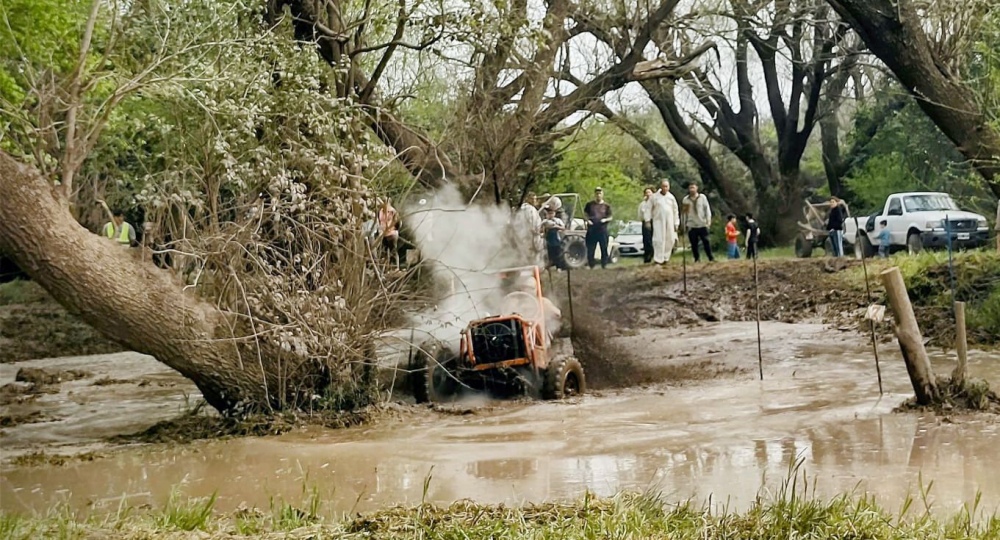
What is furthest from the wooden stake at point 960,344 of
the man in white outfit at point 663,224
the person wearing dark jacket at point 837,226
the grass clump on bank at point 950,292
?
the person wearing dark jacket at point 837,226

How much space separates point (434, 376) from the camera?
1467 centimetres

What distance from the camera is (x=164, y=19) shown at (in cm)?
1419

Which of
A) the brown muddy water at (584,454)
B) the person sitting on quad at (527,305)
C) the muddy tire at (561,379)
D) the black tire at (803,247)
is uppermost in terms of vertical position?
the black tire at (803,247)

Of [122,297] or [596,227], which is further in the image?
[596,227]

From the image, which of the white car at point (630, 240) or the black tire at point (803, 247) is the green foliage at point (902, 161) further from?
the black tire at point (803, 247)

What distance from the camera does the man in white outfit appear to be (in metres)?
27.5

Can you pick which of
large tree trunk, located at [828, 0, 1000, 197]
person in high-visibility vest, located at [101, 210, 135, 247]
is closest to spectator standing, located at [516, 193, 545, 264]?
large tree trunk, located at [828, 0, 1000, 197]

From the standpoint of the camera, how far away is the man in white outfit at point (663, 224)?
2747 cm

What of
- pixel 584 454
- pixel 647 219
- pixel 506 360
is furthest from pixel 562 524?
pixel 647 219

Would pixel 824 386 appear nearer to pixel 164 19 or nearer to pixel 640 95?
pixel 164 19

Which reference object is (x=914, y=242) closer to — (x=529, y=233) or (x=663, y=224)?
(x=663, y=224)

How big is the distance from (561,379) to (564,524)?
7721 millimetres

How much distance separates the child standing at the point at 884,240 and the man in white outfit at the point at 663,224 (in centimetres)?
579

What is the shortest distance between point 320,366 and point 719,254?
29.5 meters
